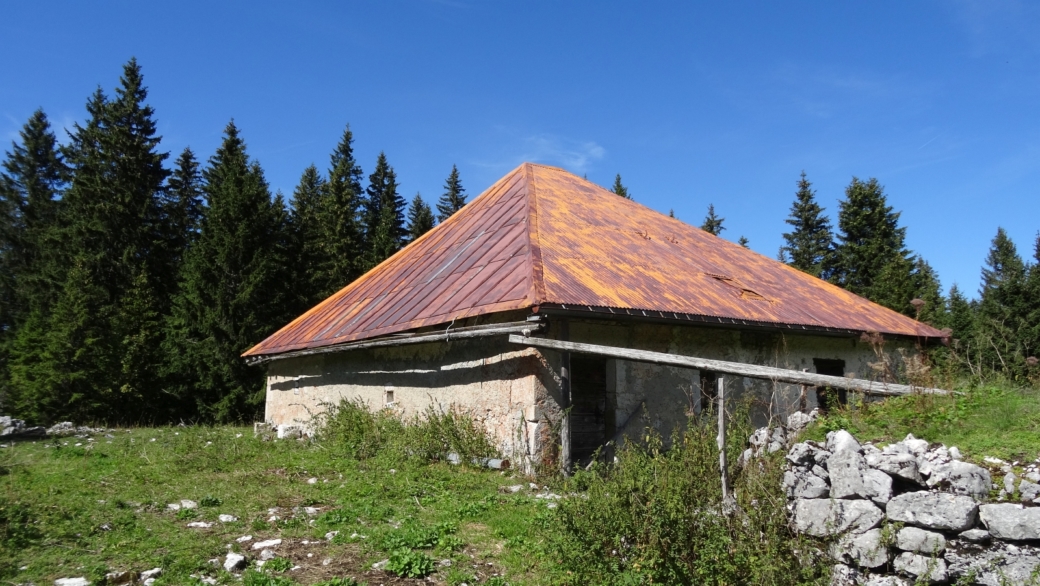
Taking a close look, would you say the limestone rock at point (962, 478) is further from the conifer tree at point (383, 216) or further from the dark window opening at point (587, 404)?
the conifer tree at point (383, 216)

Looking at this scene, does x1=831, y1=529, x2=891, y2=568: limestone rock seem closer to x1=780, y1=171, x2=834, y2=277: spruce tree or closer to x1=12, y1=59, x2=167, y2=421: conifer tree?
x1=12, y1=59, x2=167, y2=421: conifer tree

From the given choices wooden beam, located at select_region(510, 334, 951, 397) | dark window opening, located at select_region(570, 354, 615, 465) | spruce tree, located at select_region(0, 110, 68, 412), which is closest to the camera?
wooden beam, located at select_region(510, 334, 951, 397)

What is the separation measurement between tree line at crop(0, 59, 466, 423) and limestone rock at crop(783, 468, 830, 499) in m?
18.0

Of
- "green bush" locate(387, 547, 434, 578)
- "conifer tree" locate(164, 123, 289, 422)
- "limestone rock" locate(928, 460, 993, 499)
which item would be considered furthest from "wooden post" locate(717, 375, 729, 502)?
"conifer tree" locate(164, 123, 289, 422)

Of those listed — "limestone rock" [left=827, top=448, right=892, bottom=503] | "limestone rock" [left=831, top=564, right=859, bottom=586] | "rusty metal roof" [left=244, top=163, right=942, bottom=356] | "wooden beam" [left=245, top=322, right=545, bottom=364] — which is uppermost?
"rusty metal roof" [left=244, top=163, right=942, bottom=356]

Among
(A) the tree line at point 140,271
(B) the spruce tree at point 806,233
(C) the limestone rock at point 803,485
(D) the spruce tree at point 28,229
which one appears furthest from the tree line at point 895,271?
(D) the spruce tree at point 28,229

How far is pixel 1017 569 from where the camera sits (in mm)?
2906

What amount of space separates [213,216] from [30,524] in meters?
16.6

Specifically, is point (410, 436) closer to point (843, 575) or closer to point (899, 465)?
point (843, 575)

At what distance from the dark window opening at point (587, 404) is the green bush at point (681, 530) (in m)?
5.51

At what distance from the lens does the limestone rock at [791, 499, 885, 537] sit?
131 inches

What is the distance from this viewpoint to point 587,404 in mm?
10109

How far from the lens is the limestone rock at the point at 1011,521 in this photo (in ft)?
9.62

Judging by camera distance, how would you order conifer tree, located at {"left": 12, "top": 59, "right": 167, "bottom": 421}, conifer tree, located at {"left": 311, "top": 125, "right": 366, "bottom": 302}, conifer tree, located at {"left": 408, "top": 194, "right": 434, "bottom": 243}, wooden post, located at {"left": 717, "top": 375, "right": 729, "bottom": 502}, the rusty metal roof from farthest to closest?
conifer tree, located at {"left": 408, "top": 194, "right": 434, "bottom": 243} < conifer tree, located at {"left": 311, "top": 125, "right": 366, "bottom": 302} < conifer tree, located at {"left": 12, "top": 59, "right": 167, "bottom": 421} < the rusty metal roof < wooden post, located at {"left": 717, "top": 375, "right": 729, "bottom": 502}
